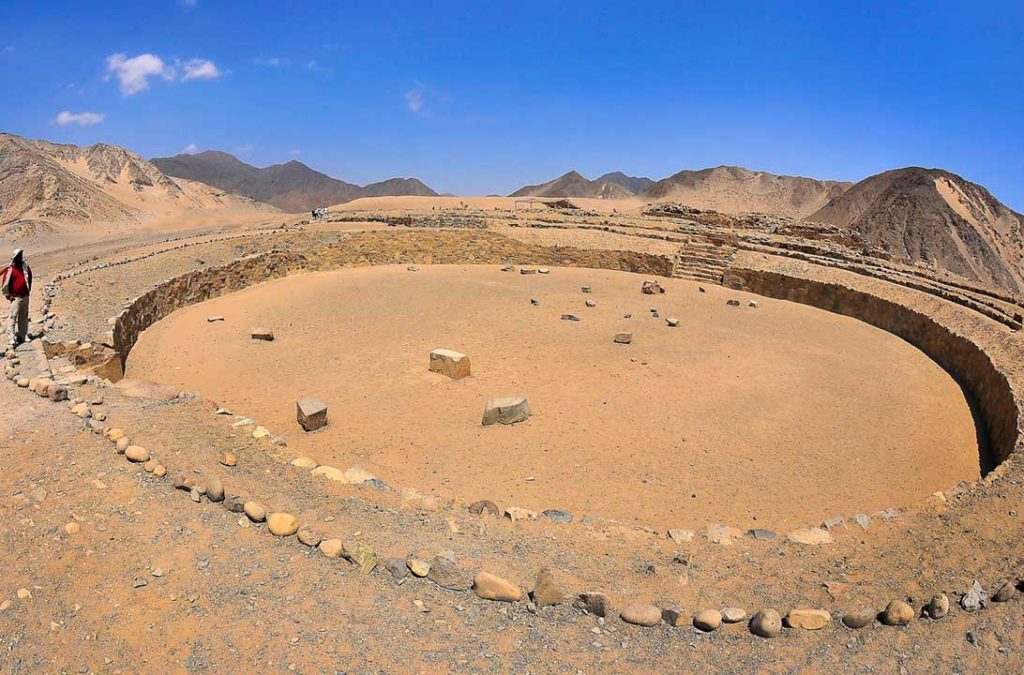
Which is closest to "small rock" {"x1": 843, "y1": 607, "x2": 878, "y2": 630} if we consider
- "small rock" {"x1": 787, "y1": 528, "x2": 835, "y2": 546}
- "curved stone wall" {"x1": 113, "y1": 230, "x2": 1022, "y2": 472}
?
"small rock" {"x1": 787, "y1": 528, "x2": 835, "y2": 546}

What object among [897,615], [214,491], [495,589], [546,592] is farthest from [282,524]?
[897,615]

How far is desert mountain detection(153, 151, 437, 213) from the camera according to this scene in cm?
5781

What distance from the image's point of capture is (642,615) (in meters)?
3.89

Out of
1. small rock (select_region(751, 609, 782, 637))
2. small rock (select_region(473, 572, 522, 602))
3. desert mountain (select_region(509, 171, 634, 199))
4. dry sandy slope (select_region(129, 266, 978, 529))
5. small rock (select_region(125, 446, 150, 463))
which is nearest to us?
small rock (select_region(751, 609, 782, 637))

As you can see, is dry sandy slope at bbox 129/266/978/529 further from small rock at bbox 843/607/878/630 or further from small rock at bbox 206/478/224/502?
small rock at bbox 206/478/224/502

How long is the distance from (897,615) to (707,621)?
1.22m

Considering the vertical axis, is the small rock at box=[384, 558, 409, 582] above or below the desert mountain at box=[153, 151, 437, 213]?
below

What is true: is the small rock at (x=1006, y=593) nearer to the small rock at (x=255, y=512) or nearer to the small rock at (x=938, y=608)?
the small rock at (x=938, y=608)

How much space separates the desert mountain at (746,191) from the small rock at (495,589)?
49355 mm

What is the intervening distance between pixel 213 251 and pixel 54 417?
1208 centimetres

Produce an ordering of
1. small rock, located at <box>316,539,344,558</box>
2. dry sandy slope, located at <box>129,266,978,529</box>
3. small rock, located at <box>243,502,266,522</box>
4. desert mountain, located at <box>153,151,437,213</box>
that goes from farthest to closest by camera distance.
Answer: desert mountain, located at <box>153,151,437,213</box> → dry sandy slope, located at <box>129,266,978,529</box> → small rock, located at <box>243,502,266,522</box> → small rock, located at <box>316,539,344,558</box>

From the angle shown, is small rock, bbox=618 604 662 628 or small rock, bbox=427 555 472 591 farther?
small rock, bbox=427 555 472 591

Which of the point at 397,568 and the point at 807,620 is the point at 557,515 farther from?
the point at 807,620

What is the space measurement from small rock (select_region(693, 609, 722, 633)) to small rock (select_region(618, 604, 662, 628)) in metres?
0.24
